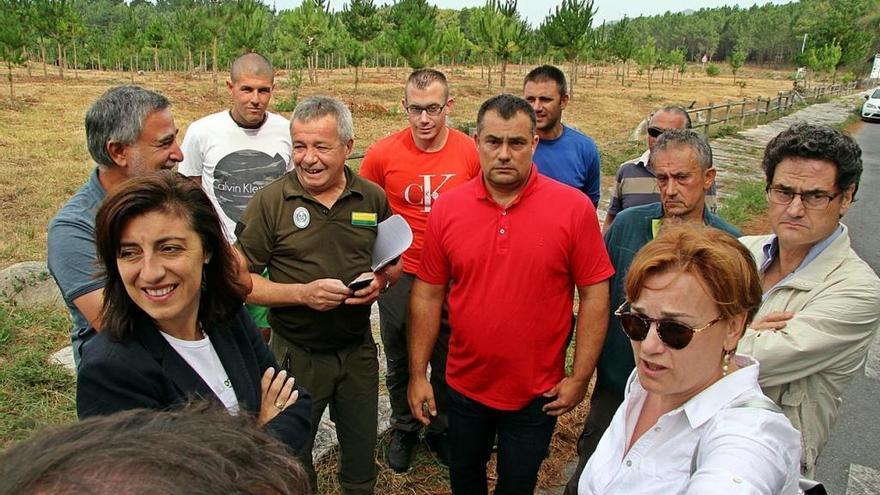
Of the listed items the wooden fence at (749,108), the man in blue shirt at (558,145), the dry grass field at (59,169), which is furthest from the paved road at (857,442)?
the wooden fence at (749,108)

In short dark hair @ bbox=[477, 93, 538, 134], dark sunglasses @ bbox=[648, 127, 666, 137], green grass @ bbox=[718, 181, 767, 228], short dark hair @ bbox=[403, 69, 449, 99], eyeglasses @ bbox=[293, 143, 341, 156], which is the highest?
short dark hair @ bbox=[403, 69, 449, 99]

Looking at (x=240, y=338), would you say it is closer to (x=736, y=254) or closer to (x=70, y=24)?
(x=736, y=254)

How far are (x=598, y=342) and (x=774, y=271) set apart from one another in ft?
2.33

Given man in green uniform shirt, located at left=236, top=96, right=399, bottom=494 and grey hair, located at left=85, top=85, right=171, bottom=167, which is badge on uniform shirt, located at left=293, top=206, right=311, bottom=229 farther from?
grey hair, located at left=85, top=85, right=171, bottom=167

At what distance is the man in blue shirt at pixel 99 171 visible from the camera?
1.88 metres

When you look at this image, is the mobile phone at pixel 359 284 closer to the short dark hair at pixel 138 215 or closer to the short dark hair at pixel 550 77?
the short dark hair at pixel 138 215

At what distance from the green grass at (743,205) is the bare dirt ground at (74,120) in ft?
13.9

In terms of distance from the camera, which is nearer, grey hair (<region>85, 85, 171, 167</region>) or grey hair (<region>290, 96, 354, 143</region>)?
grey hair (<region>85, 85, 171, 167</region>)

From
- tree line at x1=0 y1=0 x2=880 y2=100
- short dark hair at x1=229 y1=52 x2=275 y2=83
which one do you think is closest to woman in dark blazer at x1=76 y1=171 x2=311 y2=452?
short dark hair at x1=229 y1=52 x2=275 y2=83

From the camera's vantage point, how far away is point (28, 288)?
16.7ft

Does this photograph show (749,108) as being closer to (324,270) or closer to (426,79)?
(426,79)

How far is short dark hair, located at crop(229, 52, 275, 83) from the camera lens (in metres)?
3.77

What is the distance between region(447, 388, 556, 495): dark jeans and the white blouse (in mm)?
845

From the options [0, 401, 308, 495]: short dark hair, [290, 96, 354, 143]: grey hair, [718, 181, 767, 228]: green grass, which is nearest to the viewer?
[0, 401, 308, 495]: short dark hair
